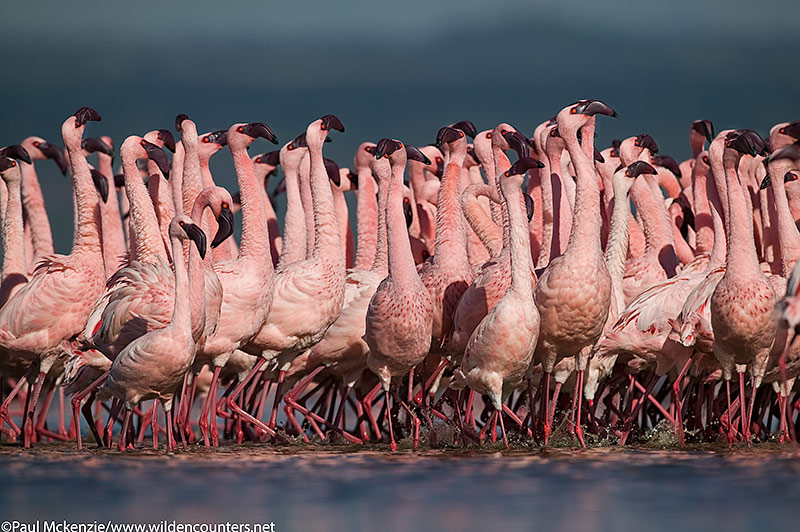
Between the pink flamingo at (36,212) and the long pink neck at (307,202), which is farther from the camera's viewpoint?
the pink flamingo at (36,212)

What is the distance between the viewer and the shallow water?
6.15 metres

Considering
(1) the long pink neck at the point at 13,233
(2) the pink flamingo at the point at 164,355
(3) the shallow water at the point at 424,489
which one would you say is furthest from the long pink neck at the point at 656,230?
(1) the long pink neck at the point at 13,233

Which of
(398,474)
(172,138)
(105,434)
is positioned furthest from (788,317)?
(172,138)

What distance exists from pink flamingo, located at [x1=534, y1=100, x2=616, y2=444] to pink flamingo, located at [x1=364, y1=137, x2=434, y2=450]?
3.28 feet

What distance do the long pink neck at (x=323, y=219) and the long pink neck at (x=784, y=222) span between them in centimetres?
420

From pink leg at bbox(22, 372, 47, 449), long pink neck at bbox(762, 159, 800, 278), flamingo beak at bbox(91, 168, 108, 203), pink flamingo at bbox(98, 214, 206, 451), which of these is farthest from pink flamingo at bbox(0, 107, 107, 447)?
long pink neck at bbox(762, 159, 800, 278)

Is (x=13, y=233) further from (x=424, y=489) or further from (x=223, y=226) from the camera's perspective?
(x=424, y=489)

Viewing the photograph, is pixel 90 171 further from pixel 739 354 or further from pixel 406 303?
pixel 739 354

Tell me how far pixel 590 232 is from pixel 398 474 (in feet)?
9.95

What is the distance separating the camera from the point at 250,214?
36.8ft

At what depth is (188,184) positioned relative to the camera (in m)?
12.1

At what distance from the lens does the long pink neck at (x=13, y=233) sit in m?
12.8

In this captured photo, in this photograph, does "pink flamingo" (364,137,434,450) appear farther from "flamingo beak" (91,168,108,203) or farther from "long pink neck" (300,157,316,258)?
"flamingo beak" (91,168,108,203)

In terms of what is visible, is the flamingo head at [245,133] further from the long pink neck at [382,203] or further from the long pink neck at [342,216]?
the long pink neck at [342,216]
